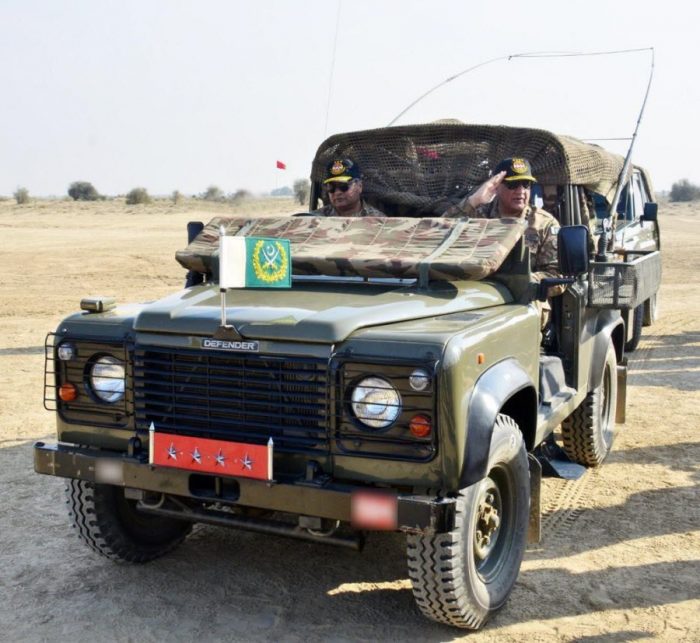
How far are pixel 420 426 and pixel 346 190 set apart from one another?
9.68 ft

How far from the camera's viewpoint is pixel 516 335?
4.30 meters

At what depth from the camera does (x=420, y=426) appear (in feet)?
11.7

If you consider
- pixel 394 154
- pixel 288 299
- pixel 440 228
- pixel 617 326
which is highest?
pixel 394 154

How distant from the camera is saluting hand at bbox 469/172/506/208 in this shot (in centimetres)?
567

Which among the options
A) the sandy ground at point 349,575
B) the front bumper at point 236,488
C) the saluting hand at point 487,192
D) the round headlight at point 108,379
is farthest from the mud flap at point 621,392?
the round headlight at point 108,379

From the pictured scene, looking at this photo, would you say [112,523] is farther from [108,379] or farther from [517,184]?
[517,184]

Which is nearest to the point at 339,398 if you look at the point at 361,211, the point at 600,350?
the point at 361,211

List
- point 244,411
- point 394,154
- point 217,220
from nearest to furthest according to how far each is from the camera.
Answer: point 244,411 → point 217,220 → point 394,154

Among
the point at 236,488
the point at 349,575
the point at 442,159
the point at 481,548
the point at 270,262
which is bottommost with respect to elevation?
the point at 349,575

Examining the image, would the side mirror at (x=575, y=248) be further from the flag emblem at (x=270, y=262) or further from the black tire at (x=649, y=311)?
the black tire at (x=649, y=311)

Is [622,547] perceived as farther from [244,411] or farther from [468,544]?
[244,411]

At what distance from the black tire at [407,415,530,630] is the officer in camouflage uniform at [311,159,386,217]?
8.20 feet

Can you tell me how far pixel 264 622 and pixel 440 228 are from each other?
2225 mm

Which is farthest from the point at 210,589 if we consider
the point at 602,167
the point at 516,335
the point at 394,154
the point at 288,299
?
the point at 602,167
